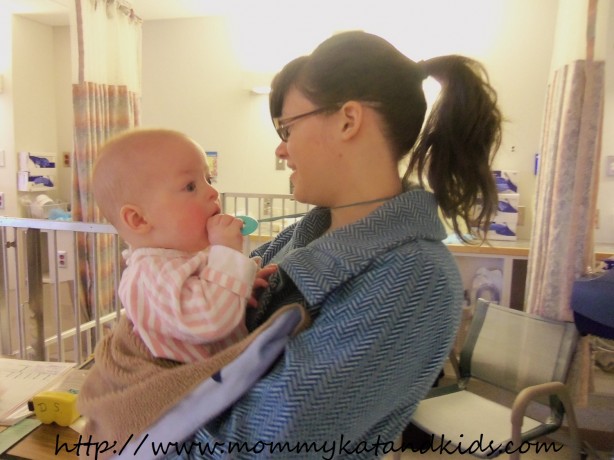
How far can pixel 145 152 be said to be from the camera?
0.85 metres

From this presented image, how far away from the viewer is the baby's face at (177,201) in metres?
0.84

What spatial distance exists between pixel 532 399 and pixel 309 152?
132 cm

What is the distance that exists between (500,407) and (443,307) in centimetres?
163

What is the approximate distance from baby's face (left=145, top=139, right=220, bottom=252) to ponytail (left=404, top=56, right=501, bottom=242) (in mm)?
416

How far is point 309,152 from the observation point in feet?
2.59

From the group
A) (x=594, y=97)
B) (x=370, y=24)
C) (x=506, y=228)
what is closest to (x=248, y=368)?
(x=594, y=97)

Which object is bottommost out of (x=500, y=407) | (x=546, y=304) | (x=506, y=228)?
(x=500, y=407)

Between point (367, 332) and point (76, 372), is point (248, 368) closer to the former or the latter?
point (367, 332)

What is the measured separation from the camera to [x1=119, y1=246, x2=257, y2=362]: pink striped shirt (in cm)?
72

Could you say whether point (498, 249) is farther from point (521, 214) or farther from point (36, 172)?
point (36, 172)

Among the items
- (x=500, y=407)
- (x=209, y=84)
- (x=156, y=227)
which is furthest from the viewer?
(x=209, y=84)

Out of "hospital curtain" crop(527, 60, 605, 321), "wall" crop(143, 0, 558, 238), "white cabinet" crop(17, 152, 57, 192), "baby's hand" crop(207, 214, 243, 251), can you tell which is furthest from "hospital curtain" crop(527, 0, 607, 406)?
"white cabinet" crop(17, 152, 57, 192)

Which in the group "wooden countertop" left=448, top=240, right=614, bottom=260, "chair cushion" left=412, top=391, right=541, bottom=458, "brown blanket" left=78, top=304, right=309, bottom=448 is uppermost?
"brown blanket" left=78, top=304, right=309, bottom=448

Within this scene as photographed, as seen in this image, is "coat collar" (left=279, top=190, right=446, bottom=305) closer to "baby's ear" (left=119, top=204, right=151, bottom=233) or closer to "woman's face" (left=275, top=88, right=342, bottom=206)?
"woman's face" (left=275, top=88, right=342, bottom=206)
